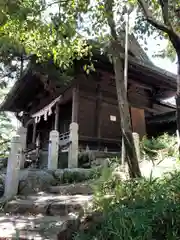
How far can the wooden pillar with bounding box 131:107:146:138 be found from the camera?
41.7 feet

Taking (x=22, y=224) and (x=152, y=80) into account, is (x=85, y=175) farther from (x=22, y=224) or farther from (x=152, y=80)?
(x=152, y=80)

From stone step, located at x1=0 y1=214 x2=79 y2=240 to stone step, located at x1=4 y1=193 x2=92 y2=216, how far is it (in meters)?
0.23

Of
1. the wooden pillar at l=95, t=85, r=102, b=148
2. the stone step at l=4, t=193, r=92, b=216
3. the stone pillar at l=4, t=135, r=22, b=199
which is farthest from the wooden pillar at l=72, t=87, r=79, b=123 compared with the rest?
the stone step at l=4, t=193, r=92, b=216

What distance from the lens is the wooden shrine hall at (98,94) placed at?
11.3m

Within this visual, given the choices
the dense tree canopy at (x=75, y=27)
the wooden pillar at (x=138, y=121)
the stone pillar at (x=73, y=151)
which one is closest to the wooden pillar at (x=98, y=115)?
the wooden pillar at (x=138, y=121)

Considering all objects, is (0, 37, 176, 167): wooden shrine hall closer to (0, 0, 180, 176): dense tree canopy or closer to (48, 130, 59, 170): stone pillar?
(48, 130, 59, 170): stone pillar

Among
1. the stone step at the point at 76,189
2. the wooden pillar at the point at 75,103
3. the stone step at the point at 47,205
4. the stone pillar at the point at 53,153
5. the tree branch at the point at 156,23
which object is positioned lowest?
the stone step at the point at 47,205

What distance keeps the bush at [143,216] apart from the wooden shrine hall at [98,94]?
6.08 m

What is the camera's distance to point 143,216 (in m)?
3.02

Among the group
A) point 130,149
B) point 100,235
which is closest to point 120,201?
point 100,235

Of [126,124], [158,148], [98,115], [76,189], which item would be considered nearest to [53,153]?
[76,189]

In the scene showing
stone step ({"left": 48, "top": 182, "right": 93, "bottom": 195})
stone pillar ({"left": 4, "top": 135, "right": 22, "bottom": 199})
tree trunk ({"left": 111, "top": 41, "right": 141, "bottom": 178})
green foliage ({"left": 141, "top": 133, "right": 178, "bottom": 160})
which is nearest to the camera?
tree trunk ({"left": 111, "top": 41, "right": 141, "bottom": 178})

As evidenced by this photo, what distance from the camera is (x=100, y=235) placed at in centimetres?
313

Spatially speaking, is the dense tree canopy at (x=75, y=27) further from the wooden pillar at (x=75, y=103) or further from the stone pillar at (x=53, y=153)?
the wooden pillar at (x=75, y=103)
